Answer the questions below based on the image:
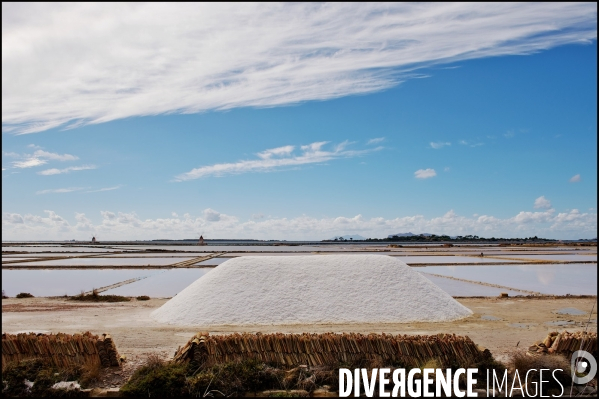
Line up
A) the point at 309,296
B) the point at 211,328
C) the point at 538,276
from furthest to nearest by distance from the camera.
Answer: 1. the point at 538,276
2. the point at 309,296
3. the point at 211,328

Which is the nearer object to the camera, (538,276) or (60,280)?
(60,280)

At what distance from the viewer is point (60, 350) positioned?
262 inches

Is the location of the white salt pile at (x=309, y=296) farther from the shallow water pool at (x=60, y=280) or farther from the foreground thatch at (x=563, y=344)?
the shallow water pool at (x=60, y=280)

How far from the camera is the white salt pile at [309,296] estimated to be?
1005cm

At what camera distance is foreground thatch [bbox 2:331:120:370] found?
6578mm

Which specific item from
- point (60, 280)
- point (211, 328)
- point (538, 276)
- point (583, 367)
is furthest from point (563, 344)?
point (60, 280)

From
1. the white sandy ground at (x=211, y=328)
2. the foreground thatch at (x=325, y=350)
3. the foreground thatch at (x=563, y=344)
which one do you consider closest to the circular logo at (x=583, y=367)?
the foreground thatch at (x=563, y=344)

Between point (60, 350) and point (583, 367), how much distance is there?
25.4ft

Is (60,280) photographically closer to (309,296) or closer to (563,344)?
(309,296)

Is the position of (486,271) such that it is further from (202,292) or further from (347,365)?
(347,365)

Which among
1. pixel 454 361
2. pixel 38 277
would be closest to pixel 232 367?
pixel 454 361

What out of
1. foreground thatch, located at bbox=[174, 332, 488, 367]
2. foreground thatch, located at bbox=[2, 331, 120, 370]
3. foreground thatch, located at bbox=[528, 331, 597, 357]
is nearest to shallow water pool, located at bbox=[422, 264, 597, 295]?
foreground thatch, located at bbox=[528, 331, 597, 357]

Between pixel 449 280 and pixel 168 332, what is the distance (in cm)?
1325

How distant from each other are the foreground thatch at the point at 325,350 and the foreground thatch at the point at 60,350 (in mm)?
1138
